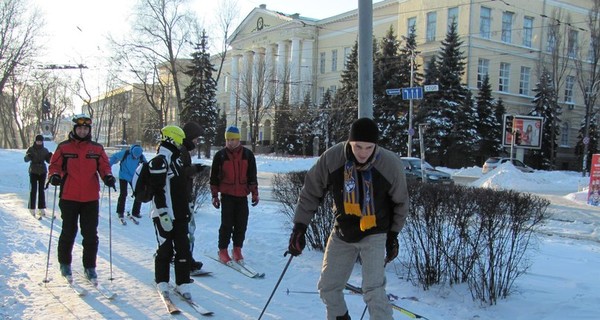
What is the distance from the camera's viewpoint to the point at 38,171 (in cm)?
1072

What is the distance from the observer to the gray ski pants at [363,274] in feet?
12.3

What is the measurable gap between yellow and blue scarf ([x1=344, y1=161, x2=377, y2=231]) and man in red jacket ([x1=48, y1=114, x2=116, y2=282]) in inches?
126

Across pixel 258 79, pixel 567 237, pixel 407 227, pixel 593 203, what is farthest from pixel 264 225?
pixel 258 79

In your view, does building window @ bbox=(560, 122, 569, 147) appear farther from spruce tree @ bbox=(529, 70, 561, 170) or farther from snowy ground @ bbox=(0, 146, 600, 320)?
snowy ground @ bbox=(0, 146, 600, 320)

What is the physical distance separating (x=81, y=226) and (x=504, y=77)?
52246 millimetres

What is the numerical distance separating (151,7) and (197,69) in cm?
868

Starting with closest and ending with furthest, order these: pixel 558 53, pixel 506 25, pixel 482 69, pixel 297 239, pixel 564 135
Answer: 1. pixel 297 239
2. pixel 558 53
3. pixel 482 69
4. pixel 506 25
5. pixel 564 135

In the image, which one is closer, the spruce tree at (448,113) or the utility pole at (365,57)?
the utility pole at (365,57)

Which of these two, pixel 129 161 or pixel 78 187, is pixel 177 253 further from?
pixel 129 161

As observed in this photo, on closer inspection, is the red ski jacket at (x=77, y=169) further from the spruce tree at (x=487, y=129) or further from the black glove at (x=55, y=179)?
the spruce tree at (x=487, y=129)

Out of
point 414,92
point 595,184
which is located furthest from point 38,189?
point 595,184

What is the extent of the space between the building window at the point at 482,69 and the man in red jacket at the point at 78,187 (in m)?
47.7

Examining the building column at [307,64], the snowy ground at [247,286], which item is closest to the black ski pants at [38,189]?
the snowy ground at [247,286]

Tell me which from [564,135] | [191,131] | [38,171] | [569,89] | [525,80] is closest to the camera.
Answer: [191,131]
